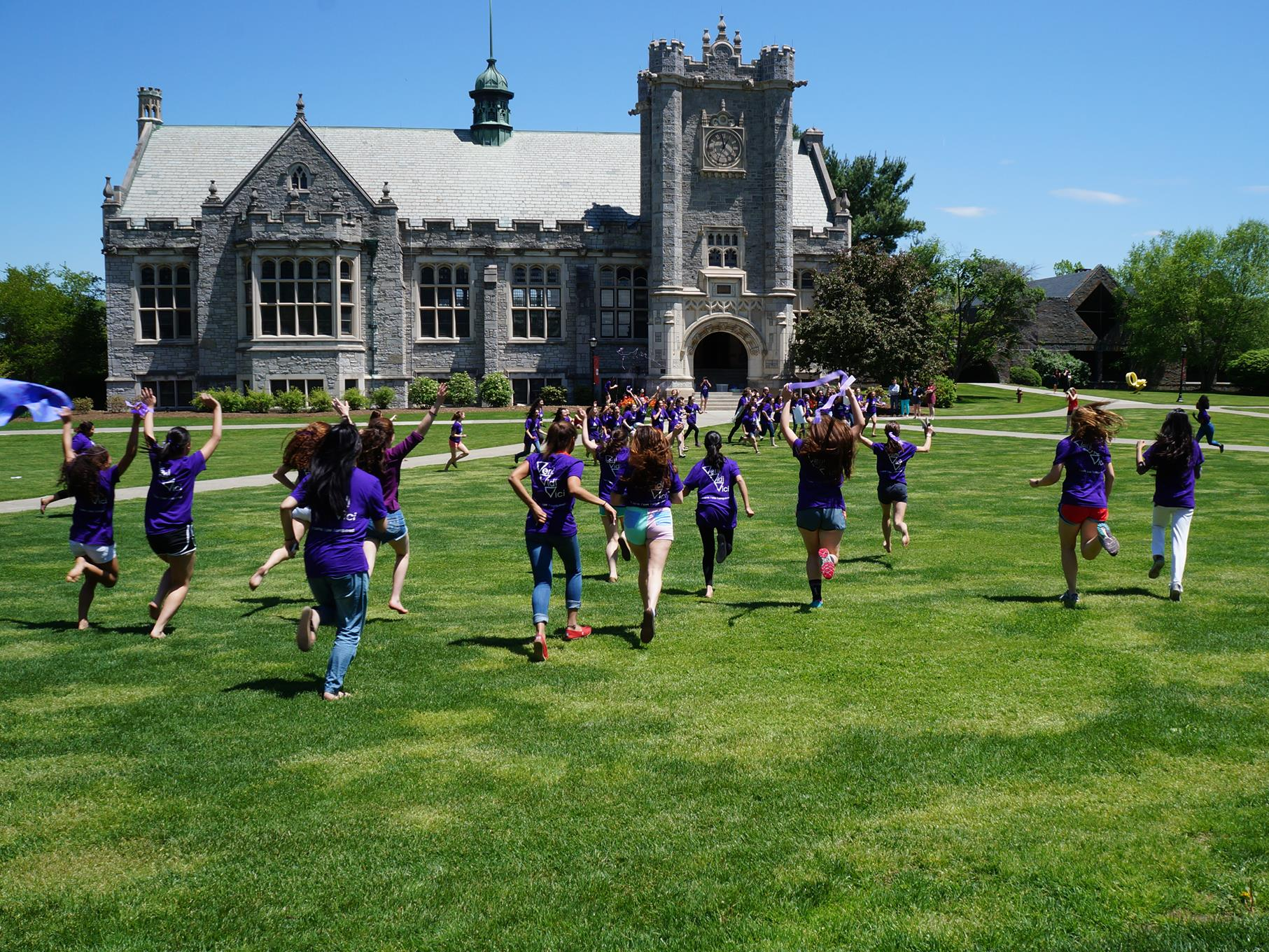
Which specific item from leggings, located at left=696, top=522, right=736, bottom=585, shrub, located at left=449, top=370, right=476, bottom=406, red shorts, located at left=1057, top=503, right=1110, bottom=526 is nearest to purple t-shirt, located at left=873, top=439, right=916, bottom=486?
leggings, located at left=696, top=522, right=736, bottom=585

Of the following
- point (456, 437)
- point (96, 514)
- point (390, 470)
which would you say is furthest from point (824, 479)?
point (456, 437)

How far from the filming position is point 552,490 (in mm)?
8938

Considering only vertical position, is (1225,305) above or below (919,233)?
below

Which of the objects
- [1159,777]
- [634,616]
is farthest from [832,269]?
[1159,777]

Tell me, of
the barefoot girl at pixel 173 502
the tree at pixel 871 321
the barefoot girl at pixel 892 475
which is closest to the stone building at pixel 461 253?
the tree at pixel 871 321

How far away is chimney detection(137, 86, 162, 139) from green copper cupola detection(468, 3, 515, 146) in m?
15.5

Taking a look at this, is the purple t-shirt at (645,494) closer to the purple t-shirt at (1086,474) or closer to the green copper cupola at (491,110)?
the purple t-shirt at (1086,474)

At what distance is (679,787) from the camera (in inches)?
241

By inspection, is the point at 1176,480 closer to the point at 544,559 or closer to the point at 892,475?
the point at 892,475

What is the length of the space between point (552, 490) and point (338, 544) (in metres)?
2.01

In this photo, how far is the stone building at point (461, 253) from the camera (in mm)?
47969

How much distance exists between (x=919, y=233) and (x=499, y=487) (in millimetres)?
62364

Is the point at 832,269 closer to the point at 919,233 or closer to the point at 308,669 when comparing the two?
the point at 919,233

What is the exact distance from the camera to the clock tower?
49500mm
